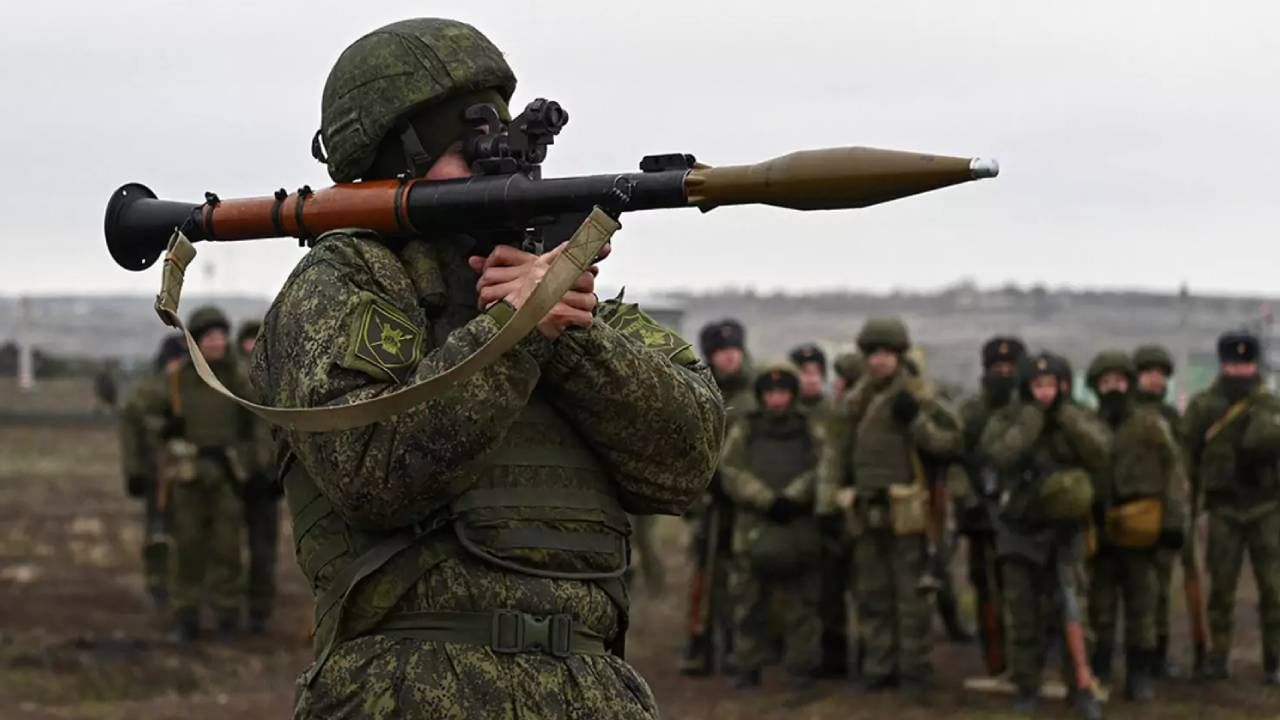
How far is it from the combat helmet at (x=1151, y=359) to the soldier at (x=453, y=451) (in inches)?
377

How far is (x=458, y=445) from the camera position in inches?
162

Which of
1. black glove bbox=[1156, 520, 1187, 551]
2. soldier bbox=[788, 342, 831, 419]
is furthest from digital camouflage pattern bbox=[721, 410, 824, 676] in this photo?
black glove bbox=[1156, 520, 1187, 551]

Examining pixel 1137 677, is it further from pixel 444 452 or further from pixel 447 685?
pixel 444 452

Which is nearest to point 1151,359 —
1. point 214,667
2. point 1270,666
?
point 1270,666

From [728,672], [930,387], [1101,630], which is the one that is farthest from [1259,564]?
[728,672]

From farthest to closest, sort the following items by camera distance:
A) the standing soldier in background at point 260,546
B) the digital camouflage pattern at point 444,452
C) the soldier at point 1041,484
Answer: the standing soldier in background at point 260,546, the soldier at point 1041,484, the digital camouflage pattern at point 444,452

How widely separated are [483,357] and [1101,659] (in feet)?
32.3

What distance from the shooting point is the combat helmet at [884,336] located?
42.5ft

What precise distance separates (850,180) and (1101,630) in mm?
9687

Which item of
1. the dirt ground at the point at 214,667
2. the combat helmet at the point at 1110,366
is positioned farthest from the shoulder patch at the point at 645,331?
the combat helmet at the point at 1110,366

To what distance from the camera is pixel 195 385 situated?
49.9 ft

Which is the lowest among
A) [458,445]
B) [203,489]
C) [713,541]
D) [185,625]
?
[185,625]

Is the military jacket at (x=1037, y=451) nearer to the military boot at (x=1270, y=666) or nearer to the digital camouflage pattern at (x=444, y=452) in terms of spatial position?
the military boot at (x=1270, y=666)

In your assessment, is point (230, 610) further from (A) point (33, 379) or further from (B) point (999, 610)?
(A) point (33, 379)
